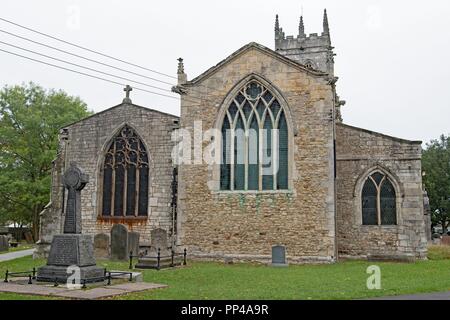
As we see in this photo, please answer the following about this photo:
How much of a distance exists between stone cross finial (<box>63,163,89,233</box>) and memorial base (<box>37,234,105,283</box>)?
335 millimetres

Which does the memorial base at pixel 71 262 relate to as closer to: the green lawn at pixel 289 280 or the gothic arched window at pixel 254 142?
the green lawn at pixel 289 280

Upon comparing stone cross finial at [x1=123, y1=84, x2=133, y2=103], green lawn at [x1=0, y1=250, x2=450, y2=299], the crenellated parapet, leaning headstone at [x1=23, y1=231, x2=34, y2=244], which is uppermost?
the crenellated parapet

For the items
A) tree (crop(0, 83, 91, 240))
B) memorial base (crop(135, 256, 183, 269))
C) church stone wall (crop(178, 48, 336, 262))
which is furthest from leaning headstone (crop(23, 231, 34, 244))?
memorial base (crop(135, 256, 183, 269))

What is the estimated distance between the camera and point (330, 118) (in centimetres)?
1936

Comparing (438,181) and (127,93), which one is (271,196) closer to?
(127,93)

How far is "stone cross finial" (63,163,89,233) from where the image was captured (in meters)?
13.2

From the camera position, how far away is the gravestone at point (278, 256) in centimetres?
1855

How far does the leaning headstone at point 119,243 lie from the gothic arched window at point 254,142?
4.51m

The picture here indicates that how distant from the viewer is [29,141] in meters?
35.2

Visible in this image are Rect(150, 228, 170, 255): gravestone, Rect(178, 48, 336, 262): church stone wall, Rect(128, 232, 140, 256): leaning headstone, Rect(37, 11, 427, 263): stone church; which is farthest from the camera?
Rect(128, 232, 140, 256): leaning headstone

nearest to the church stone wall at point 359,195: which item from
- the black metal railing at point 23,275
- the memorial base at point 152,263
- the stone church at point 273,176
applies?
the stone church at point 273,176

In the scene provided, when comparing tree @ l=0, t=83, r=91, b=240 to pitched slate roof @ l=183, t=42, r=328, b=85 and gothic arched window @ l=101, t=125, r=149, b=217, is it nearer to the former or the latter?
gothic arched window @ l=101, t=125, r=149, b=217

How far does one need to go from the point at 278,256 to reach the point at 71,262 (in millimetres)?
8669

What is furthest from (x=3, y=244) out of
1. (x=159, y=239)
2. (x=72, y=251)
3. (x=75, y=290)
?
(x=75, y=290)
